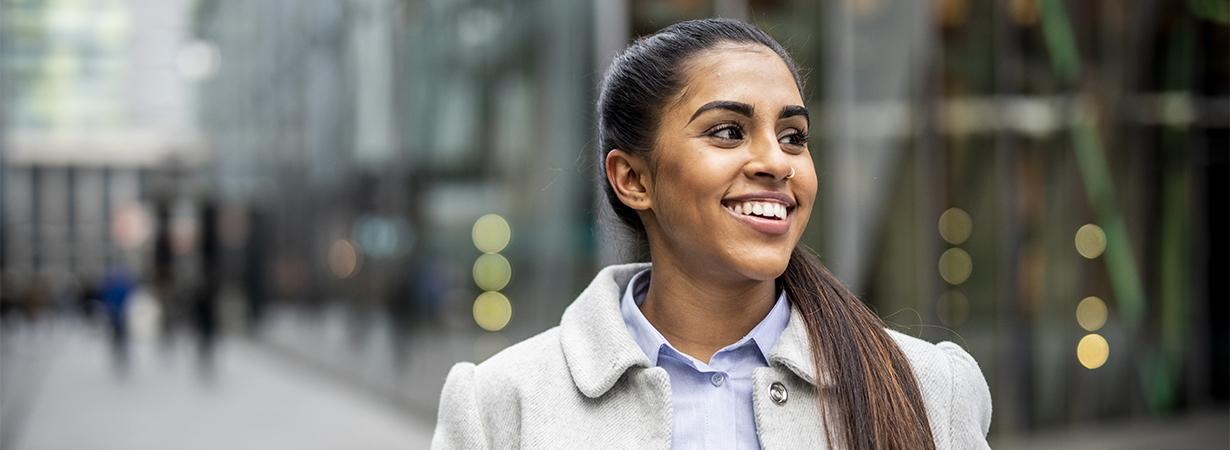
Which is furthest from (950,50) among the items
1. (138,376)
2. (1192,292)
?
(138,376)

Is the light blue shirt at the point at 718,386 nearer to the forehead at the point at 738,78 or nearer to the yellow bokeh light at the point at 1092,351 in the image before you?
the forehead at the point at 738,78

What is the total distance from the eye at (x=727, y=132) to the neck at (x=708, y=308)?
197 millimetres

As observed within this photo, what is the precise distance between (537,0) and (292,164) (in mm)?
13109

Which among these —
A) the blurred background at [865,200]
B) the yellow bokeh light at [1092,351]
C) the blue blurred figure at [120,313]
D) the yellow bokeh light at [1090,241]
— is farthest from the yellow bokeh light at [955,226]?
the blue blurred figure at [120,313]

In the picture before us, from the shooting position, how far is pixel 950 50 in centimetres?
1038

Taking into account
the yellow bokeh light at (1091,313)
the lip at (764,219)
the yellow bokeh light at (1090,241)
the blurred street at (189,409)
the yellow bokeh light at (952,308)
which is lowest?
the blurred street at (189,409)

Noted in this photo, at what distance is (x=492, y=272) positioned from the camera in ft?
38.1

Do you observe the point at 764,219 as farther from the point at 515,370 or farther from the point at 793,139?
the point at 515,370

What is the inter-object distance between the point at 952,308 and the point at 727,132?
28.8ft

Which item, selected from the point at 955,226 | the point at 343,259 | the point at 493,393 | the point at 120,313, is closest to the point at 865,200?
the point at 955,226

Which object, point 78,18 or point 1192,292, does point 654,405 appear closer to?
point 1192,292

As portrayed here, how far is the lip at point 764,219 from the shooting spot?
6.29ft

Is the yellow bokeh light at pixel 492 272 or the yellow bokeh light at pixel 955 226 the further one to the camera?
the yellow bokeh light at pixel 492 272

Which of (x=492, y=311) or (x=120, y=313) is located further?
(x=120, y=313)
